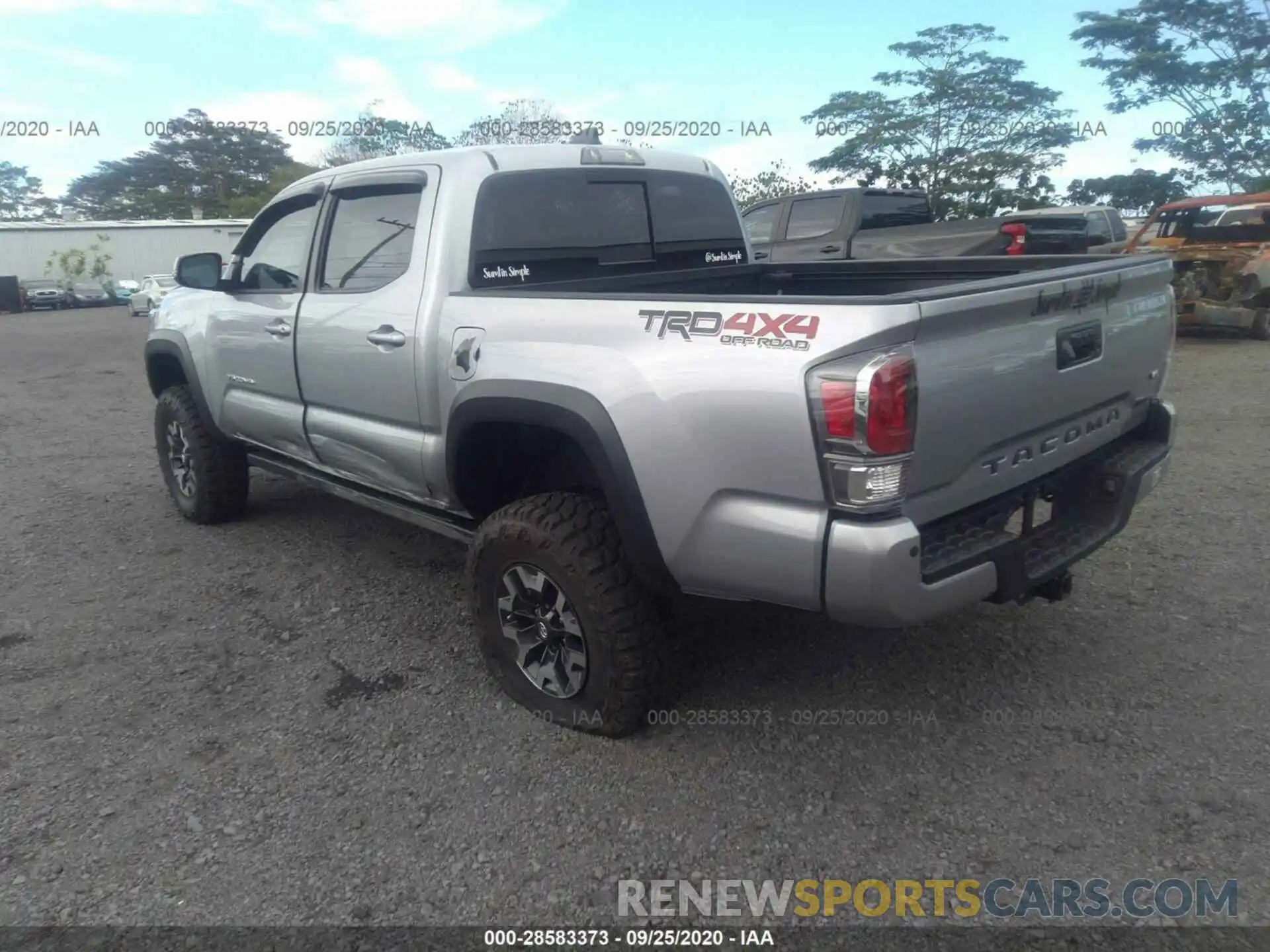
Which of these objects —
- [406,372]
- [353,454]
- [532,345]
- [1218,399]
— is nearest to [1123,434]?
[532,345]

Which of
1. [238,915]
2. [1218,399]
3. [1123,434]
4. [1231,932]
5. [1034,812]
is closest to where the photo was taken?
[1231,932]

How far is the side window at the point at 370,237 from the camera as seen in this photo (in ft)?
11.7

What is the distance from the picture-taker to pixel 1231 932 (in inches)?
86.8

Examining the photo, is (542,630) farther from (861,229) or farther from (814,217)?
(814,217)

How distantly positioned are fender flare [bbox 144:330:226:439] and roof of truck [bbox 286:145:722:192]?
1.47 metres

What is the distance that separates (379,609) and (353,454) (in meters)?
0.74

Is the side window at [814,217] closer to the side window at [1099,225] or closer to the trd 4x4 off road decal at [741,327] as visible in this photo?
the side window at [1099,225]

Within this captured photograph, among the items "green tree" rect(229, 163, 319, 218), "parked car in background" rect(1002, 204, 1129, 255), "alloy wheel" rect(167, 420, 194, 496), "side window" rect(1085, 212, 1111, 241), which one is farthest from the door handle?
"green tree" rect(229, 163, 319, 218)

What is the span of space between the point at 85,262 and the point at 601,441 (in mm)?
54469

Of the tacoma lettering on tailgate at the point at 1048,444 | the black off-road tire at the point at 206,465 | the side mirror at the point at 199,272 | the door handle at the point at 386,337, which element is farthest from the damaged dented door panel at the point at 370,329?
the tacoma lettering on tailgate at the point at 1048,444

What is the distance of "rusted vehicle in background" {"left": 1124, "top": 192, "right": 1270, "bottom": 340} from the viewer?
1114 centimetres

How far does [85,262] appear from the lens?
48.2 meters

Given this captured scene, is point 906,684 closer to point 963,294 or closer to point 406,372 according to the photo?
point 963,294

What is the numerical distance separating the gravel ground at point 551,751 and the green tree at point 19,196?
271 ft
